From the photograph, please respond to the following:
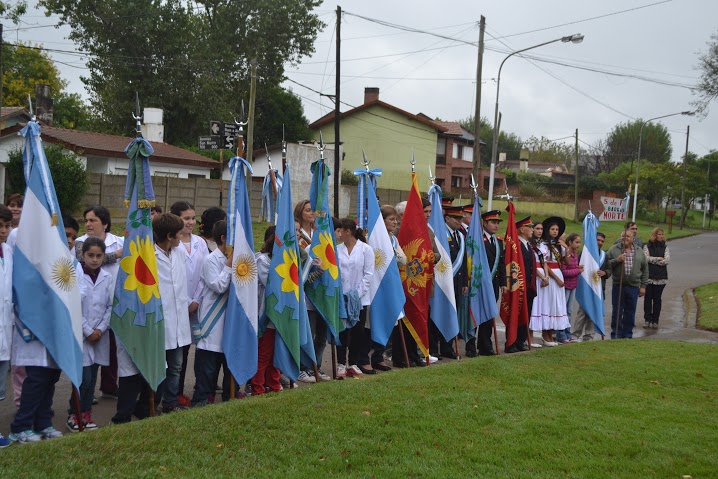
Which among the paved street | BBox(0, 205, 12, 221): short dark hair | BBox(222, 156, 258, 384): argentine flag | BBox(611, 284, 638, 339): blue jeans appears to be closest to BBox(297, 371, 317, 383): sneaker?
the paved street

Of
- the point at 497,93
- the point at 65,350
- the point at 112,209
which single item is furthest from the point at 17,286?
the point at 497,93

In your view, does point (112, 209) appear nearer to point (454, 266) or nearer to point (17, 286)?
point (454, 266)

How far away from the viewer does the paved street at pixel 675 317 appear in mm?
7621

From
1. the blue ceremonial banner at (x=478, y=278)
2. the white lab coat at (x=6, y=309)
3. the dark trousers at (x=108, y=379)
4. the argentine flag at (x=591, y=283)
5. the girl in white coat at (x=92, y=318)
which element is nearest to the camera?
the white lab coat at (x=6, y=309)

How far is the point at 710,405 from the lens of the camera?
820cm

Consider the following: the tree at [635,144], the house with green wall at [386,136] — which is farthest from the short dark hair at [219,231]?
the tree at [635,144]

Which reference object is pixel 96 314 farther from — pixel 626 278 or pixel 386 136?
pixel 386 136

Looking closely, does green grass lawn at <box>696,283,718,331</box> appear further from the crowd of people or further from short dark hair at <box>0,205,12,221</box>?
short dark hair at <box>0,205,12,221</box>

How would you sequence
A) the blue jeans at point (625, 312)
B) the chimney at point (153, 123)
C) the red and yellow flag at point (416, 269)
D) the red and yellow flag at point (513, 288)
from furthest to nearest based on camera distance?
the chimney at point (153, 123)
the blue jeans at point (625, 312)
the red and yellow flag at point (513, 288)
the red and yellow flag at point (416, 269)

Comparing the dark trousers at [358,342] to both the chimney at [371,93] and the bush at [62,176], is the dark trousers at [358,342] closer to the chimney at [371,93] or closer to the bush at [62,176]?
the bush at [62,176]

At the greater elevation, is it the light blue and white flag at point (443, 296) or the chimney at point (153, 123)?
the chimney at point (153, 123)

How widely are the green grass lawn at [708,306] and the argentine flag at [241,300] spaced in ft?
36.6

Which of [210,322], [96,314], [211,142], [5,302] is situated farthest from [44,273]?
[211,142]

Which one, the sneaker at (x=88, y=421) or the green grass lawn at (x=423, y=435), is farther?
the sneaker at (x=88, y=421)
